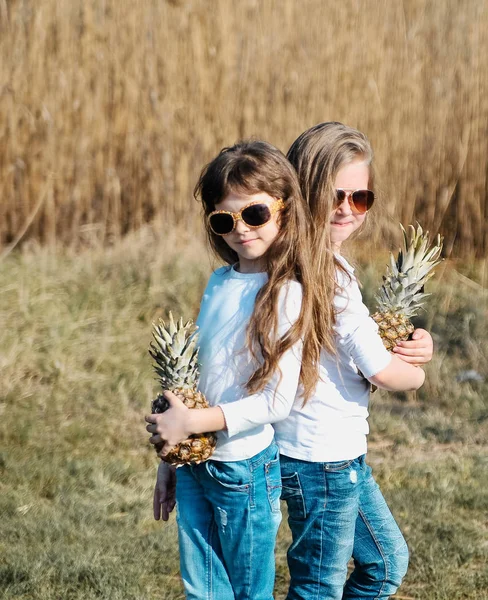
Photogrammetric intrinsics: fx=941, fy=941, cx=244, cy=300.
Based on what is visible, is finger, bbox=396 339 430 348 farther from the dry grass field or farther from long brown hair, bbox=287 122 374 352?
the dry grass field

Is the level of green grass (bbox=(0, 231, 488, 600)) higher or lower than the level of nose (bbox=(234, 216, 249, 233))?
lower

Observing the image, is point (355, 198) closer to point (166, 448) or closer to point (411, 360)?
point (411, 360)

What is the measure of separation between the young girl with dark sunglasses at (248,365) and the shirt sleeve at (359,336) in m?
0.05

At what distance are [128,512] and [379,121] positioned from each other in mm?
4367

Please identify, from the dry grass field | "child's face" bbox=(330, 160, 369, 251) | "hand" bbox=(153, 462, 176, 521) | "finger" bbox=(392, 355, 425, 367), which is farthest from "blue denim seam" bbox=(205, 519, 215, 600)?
the dry grass field

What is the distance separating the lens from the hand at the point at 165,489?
2.54 m

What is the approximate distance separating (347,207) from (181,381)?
664 mm

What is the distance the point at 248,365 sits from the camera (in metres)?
2.25

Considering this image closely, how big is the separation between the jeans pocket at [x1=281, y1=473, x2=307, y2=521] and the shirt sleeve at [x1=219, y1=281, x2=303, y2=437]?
25 cm

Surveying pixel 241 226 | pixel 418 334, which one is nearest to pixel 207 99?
pixel 418 334

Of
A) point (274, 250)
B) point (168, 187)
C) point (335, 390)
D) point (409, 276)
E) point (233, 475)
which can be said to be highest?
point (274, 250)

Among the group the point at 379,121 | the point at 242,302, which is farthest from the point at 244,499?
the point at 379,121

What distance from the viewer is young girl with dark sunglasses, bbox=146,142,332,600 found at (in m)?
2.21

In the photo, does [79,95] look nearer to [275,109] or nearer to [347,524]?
[275,109]
